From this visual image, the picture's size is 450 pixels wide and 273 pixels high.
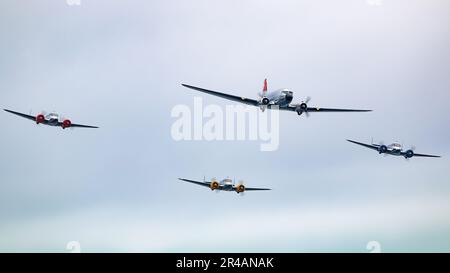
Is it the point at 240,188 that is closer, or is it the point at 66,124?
the point at 66,124

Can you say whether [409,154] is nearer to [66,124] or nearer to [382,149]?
[382,149]

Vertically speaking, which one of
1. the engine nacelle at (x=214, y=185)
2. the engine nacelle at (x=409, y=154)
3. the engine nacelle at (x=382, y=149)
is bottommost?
the engine nacelle at (x=214, y=185)

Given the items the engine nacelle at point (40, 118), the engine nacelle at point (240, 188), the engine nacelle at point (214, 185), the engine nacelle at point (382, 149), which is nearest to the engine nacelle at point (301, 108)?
the engine nacelle at point (240, 188)

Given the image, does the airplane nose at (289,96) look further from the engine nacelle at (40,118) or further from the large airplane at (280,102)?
the engine nacelle at (40,118)

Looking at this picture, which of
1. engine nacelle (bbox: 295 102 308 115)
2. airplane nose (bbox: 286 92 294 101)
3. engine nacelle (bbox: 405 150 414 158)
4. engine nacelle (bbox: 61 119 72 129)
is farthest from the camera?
engine nacelle (bbox: 405 150 414 158)

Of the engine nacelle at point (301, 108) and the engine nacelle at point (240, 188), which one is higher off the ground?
the engine nacelle at point (301, 108)

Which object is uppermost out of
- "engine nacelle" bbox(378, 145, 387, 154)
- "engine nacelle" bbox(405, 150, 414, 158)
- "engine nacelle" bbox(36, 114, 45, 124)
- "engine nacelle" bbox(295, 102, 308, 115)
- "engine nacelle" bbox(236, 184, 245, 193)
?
"engine nacelle" bbox(36, 114, 45, 124)

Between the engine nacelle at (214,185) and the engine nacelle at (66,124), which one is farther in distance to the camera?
the engine nacelle at (214,185)

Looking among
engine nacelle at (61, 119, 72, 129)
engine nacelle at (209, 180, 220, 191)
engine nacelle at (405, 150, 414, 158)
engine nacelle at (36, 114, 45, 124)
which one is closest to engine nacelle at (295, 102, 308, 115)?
engine nacelle at (209, 180, 220, 191)

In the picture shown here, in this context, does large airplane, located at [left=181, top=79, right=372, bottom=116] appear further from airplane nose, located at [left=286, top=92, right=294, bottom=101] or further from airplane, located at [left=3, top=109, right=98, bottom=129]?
airplane, located at [left=3, top=109, right=98, bottom=129]

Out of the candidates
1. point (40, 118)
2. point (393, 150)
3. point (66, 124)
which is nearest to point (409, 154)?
point (393, 150)

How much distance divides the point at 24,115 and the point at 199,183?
17703 mm

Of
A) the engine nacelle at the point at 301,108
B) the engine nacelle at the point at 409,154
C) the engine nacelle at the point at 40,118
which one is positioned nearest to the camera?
the engine nacelle at the point at 301,108
